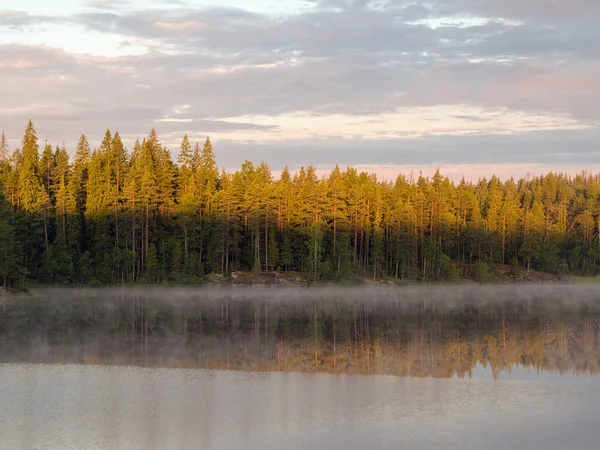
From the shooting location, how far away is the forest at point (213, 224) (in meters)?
107

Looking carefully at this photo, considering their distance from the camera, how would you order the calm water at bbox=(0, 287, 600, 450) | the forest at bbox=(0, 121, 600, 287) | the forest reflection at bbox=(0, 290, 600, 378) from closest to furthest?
1. the calm water at bbox=(0, 287, 600, 450)
2. the forest reflection at bbox=(0, 290, 600, 378)
3. the forest at bbox=(0, 121, 600, 287)

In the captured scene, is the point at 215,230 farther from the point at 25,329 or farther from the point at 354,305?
the point at 25,329

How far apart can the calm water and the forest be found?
157 feet

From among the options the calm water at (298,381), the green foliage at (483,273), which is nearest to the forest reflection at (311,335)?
the calm water at (298,381)

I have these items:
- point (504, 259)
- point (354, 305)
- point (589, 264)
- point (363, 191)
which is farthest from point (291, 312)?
point (589, 264)

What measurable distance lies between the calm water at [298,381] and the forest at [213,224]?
47.9 metres

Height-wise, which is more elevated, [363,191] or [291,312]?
[363,191]

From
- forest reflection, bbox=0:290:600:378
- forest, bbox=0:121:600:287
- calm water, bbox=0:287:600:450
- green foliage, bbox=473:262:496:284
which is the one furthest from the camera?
green foliage, bbox=473:262:496:284

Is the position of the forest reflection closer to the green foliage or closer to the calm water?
the calm water

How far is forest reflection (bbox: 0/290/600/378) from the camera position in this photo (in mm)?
36000

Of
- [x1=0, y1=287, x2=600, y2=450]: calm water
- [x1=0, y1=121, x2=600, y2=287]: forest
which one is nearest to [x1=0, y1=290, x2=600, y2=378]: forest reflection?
[x1=0, y1=287, x2=600, y2=450]: calm water

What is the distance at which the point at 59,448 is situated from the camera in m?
20.7

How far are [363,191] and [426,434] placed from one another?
108m

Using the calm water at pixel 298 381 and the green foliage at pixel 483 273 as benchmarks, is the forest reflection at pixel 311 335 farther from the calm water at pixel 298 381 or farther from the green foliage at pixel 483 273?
the green foliage at pixel 483 273
